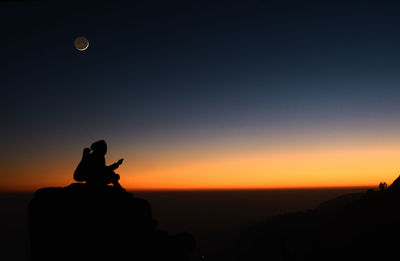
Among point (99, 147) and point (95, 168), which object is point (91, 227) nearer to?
point (95, 168)

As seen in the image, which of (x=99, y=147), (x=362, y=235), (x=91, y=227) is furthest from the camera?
(x=362, y=235)

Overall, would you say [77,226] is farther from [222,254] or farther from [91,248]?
[222,254]

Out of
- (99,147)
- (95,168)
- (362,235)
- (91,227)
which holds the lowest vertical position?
(362,235)

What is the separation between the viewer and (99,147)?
17266 mm

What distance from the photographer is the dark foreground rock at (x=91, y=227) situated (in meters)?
14.6

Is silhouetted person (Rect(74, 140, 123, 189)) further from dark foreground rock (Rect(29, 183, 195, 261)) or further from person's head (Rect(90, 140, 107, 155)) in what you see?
dark foreground rock (Rect(29, 183, 195, 261))

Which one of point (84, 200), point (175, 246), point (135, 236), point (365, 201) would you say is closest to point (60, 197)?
point (84, 200)

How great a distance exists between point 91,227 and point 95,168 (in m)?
3.46

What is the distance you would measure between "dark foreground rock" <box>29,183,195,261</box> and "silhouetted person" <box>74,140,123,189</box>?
0.45 meters

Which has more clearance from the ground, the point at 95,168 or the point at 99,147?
the point at 99,147

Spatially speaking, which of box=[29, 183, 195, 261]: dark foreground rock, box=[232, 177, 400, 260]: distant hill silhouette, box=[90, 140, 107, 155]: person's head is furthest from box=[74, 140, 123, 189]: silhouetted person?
box=[232, 177, 400, 260]: distant hill silhouette

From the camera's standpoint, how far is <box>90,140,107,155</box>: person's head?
1717cm

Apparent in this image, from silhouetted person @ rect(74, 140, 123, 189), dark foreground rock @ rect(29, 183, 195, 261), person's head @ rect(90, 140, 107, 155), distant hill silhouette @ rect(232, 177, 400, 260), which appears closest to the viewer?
dark foreground rock @ rect(29, 183, 195, 261)

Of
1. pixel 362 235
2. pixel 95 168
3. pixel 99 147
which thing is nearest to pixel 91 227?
pixel 95 168
